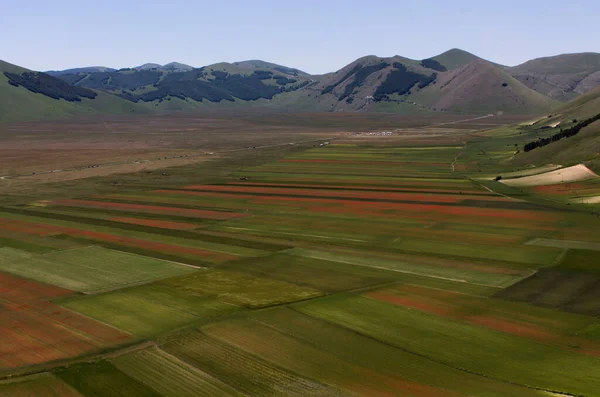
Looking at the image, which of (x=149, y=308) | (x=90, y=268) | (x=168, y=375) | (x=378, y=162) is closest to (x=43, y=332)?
(x=149, y=308)

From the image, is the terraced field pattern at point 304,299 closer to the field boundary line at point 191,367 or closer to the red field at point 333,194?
the field boundary line at point 191,367

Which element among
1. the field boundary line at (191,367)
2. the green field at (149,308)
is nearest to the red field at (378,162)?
the green field at (149,308)

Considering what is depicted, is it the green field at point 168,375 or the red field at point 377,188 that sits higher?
the red field at point 377,188

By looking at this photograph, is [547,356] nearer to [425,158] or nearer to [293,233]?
[293,233]

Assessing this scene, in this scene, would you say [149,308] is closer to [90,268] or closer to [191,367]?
[191,367]

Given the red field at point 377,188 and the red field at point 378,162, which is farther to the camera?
the red field at point 378,162

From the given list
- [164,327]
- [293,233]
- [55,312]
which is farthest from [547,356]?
[293,233]
